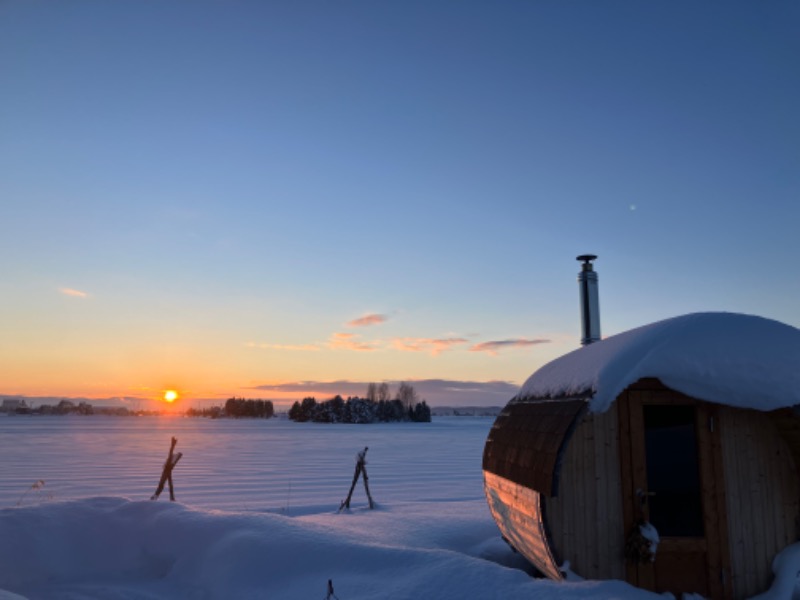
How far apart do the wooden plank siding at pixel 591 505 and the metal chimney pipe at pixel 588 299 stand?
507cm

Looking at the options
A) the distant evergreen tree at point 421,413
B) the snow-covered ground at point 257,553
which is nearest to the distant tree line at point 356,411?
the distant evergreen tree at point 421,413

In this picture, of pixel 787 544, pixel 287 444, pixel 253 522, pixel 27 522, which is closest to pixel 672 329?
pixel 787 544

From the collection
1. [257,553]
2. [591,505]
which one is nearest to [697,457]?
[591,505]

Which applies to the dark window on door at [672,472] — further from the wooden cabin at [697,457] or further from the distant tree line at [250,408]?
the distant tree line at [250,408]

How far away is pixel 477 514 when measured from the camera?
13.1 meters

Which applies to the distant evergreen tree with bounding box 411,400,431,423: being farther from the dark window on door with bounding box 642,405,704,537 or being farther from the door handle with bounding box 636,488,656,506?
the door handle with bounding box 636,488,656,506

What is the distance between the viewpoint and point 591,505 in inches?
303

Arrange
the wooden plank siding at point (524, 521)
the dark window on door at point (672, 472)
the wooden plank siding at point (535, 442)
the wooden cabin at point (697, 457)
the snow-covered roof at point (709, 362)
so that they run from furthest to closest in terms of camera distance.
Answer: the dark window on door at point (672, 472)
the wooden plank siding at point (524, 521)
the wooden cabin at point (697, 457)
the snow-covered roof at point (709, 362)
the wooden plank siding at point (535, 442)

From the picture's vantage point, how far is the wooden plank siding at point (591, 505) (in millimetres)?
7590

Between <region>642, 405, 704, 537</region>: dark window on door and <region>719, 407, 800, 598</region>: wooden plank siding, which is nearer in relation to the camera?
<region>719, 407, 800, 598</region>: wooden plank siding

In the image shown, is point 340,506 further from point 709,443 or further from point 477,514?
point 709,443

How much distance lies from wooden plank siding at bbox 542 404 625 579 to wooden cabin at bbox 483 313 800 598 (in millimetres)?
13

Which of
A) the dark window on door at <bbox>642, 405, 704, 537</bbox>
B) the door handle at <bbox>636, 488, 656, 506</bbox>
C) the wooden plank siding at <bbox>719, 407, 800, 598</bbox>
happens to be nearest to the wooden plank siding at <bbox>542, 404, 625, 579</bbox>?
the door handle at <bbox>636, 488, 656, 506</bbox>

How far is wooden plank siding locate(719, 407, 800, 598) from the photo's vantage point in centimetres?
774
